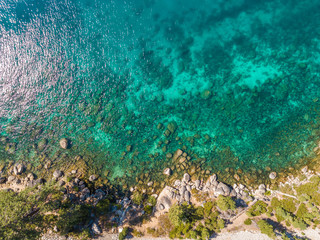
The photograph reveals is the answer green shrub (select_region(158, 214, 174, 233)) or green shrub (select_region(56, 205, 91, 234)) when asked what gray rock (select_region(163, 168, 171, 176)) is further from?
green shrub (select_region(56, 205, 91, 234))

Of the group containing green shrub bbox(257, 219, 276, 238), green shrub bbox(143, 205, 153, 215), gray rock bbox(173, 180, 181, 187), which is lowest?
green shrub bbox(257, 219, 276, 238)

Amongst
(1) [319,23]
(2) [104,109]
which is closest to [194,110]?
(2) [104,109]

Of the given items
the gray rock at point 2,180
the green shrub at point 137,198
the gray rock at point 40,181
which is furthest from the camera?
the gray rock at point 2,180

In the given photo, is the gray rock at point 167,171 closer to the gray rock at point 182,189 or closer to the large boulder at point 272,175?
the gray rock at point 182,189

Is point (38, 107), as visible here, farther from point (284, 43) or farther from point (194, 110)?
point (284, 43)

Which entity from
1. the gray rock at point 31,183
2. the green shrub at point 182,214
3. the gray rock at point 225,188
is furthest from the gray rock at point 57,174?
the gray rock at point 225,188

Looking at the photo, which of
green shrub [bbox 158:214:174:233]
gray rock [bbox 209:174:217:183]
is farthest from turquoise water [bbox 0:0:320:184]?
green shrub [bbox 158:214:174:233]
